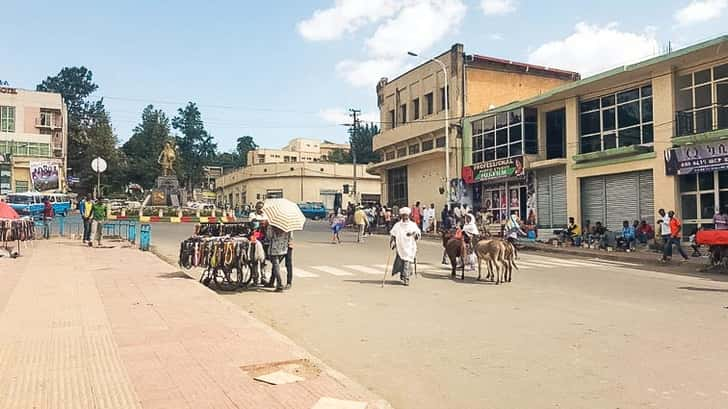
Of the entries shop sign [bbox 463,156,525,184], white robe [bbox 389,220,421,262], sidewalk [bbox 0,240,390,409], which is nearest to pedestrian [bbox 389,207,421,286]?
white robe [bbox 389,220,421,262]

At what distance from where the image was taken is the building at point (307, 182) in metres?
70.9

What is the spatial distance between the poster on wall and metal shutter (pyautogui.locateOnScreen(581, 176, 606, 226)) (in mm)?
49051

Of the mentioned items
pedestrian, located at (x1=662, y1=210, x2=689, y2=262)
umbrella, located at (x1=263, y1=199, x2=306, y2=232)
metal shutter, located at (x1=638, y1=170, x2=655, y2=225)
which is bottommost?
pedestrian, located at (x1=662, y1=210, x2=689, y2=262)

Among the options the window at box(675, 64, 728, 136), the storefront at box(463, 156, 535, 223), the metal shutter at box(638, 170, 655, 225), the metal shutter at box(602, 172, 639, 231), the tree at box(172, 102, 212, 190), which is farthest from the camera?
the tree at box(172, 102, 212, 190)

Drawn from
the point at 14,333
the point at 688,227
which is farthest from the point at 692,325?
the point at 688,227

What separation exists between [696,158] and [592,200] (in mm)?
5476

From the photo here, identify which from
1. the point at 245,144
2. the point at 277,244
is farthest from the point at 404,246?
the point at 245,144

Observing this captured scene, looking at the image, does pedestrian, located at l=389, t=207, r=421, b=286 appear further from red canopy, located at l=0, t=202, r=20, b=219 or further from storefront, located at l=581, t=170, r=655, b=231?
storefront, located at l=581, t=170, r=655, b=231

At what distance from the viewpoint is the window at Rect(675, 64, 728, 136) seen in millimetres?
19641

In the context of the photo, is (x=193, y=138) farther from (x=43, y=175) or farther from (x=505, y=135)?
(x=505, y=135)

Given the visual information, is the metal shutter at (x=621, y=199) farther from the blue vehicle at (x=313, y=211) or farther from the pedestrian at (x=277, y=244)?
the blue vehicle at (x=313, y=211)

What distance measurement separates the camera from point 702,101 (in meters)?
20.5

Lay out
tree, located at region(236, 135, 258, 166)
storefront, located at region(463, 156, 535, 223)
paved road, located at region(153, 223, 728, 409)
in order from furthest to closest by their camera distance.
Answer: tree, located at region(236, 135, 258, 166) → storefront, located at region(463, 156, 535, 223) → paved road, located at region(153, 223, 728, 409)

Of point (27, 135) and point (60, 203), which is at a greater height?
point (27, 135)
